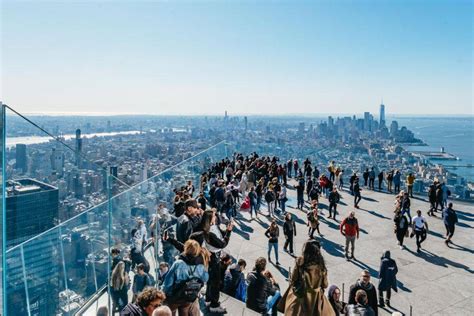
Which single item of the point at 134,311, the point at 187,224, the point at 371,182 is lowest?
the point at 371,182

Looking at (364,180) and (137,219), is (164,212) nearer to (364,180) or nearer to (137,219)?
(137,219)

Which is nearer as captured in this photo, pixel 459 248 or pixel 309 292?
pixel 309 292

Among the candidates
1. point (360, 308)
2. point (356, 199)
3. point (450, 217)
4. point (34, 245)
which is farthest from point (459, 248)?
point (34, 245)

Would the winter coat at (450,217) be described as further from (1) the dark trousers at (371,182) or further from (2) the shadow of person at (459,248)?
(1) the dark trousers at (371,182)

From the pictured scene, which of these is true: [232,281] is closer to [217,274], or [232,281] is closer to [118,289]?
[217,274]

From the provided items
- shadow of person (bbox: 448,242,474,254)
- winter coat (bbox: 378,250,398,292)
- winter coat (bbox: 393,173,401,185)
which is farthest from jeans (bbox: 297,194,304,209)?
winter coat (bbox: 378,250,398,292)

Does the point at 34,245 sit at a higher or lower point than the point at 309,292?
higher

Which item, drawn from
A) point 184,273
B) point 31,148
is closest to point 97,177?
point 31,148
